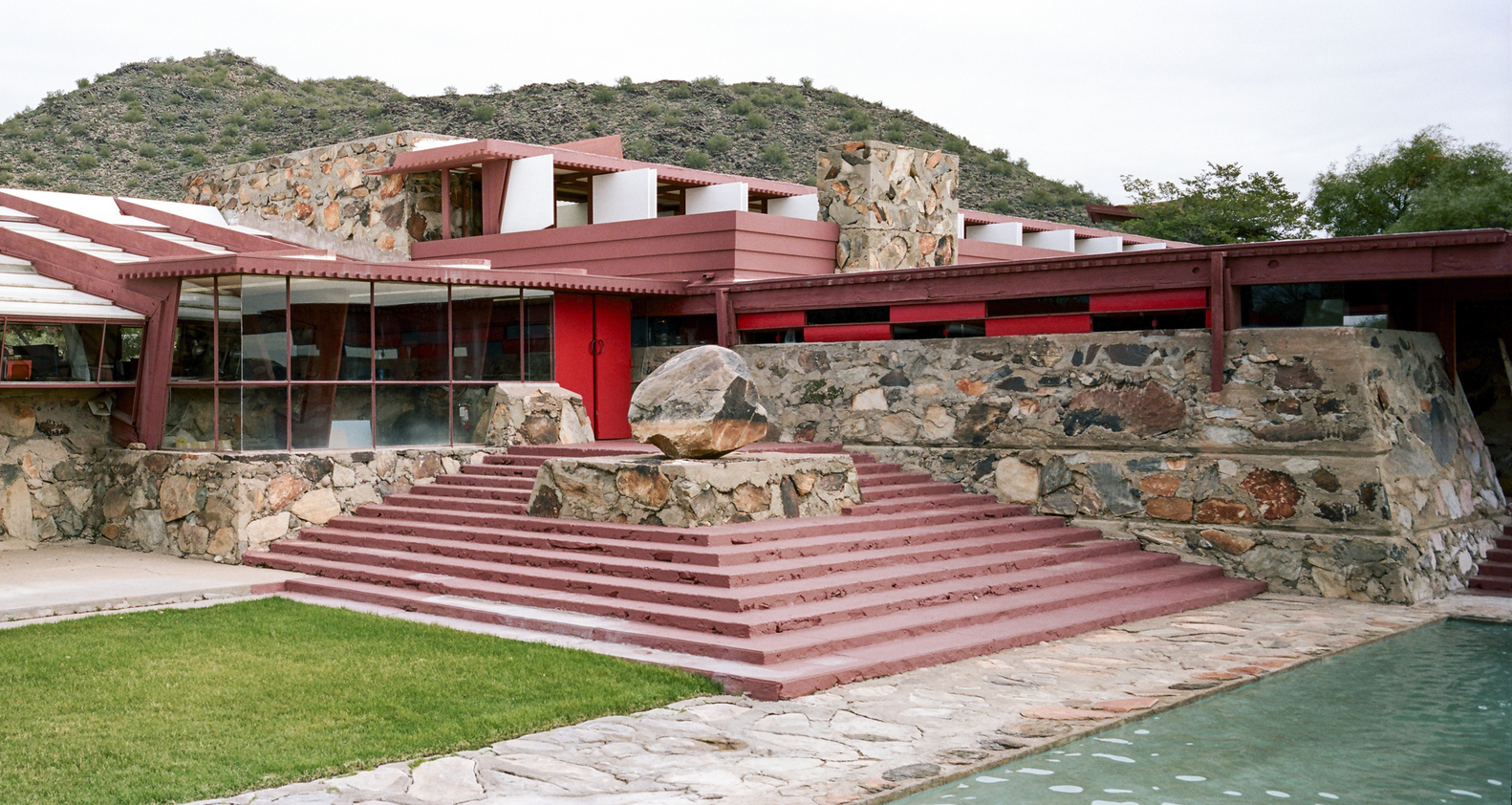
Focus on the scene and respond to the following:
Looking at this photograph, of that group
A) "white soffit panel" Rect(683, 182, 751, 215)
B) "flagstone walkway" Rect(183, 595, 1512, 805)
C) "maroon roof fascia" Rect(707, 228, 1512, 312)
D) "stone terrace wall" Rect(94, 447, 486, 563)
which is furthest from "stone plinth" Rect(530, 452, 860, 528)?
"white soffit panel" Rect(683, 182, 751, 215)

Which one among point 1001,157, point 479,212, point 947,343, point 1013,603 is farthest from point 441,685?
point 1001,157

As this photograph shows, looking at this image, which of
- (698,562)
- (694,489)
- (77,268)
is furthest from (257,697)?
(77,268)

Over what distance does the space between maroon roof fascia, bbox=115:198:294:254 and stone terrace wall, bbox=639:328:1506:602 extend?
10815 mm

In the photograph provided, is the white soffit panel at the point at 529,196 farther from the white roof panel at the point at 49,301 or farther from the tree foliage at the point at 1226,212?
the tree foliage at the point at 1226,212

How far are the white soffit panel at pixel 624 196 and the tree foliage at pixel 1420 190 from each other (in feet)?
86.6

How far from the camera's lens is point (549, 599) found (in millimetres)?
11852

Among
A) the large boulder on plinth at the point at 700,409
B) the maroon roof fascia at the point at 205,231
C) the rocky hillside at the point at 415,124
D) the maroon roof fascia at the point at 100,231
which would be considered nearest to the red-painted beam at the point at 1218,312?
the large boulder on plinth at the point at 700,409

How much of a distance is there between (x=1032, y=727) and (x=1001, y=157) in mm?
52934

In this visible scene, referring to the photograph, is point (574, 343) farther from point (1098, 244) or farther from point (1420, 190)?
point (1420, 190)

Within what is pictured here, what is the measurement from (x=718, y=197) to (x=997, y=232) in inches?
299

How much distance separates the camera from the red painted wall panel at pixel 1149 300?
566 inches

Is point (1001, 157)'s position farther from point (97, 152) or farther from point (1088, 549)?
point (1088, 549)

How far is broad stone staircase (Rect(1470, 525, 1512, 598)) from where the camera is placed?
552 inches

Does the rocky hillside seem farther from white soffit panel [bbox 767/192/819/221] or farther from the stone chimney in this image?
the stone chimney
